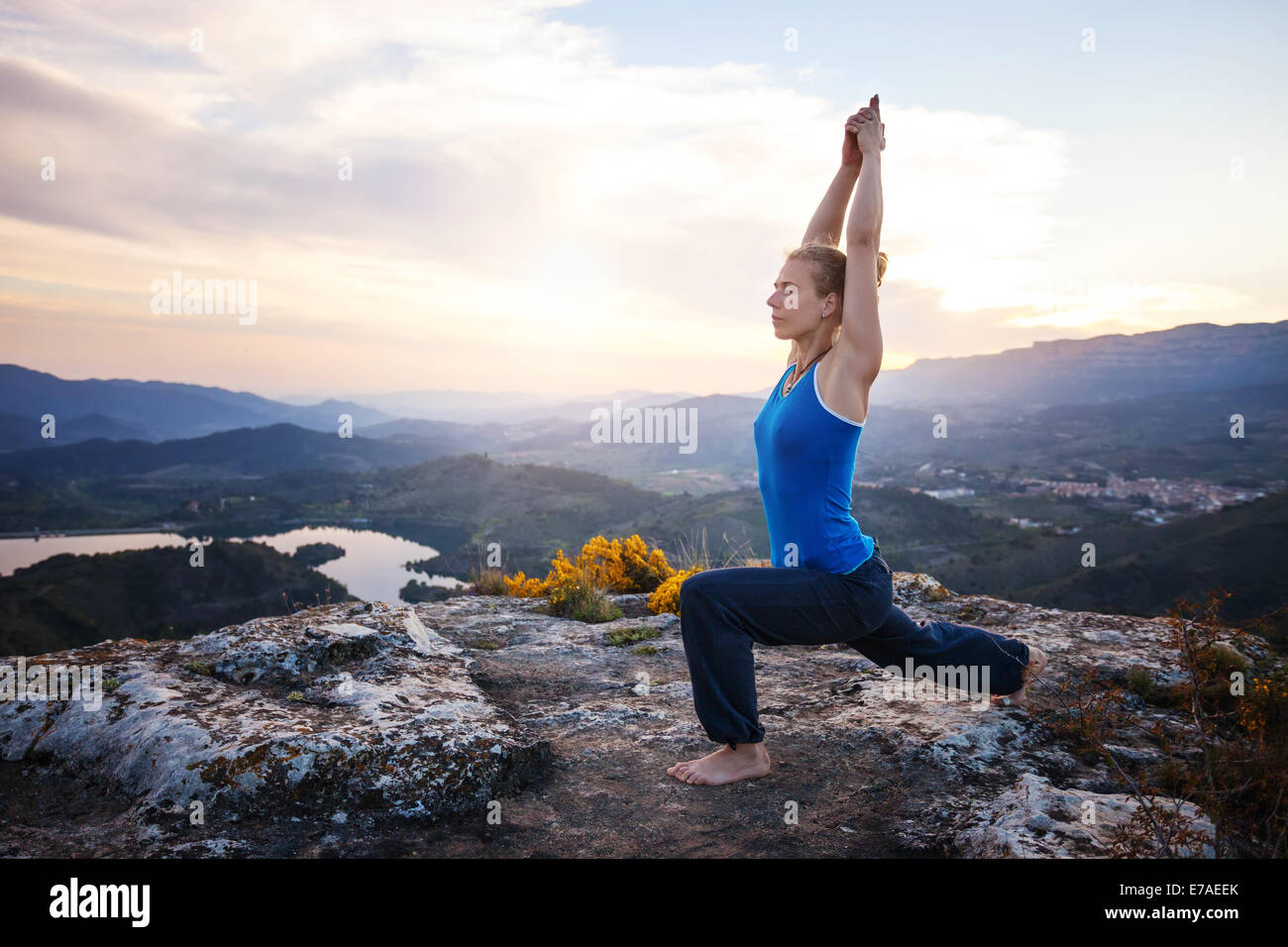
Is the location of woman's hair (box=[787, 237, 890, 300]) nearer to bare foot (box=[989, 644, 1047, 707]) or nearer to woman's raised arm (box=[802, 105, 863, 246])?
woman's raised arm (box=[802, 105, 863, 246])

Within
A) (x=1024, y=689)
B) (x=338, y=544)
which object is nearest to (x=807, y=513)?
(x=1024, y=689)

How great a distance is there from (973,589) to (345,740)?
45241mm

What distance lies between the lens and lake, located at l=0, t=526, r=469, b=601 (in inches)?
2018

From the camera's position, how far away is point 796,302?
10.7ft

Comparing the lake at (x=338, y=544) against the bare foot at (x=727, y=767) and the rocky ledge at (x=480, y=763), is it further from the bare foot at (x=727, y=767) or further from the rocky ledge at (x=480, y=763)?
the bare foot at (x=727, y=767)

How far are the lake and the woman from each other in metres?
41.7

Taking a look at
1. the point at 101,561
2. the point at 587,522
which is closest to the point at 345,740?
the point at 101,561

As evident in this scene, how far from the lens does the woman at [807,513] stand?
9.83 ft

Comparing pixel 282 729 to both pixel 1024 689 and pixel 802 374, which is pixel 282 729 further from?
pixel 1024 689

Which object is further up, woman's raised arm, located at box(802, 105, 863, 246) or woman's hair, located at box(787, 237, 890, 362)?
woman's raised arm, located at box(802, 105, 863, 246)

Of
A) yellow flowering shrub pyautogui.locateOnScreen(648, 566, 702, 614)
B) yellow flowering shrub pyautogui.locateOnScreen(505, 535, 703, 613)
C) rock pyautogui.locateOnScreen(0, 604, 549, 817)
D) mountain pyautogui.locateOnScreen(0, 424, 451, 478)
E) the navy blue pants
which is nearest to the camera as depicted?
rock pyautogui.locateOnScreen(0, 604, 549, 817)

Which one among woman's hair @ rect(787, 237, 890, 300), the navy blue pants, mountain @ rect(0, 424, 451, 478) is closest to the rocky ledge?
the navy blue pants

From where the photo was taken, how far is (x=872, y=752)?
3.60 meters
